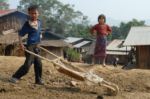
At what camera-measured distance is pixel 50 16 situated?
79.4m

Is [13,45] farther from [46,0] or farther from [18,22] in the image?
[46,0]

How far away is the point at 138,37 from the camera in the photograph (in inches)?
1059

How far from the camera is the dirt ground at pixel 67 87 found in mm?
7262

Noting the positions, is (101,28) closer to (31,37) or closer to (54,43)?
(31,37)

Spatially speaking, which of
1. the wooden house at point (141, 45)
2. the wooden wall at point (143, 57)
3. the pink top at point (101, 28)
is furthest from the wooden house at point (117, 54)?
the pink top at point (101, 28)

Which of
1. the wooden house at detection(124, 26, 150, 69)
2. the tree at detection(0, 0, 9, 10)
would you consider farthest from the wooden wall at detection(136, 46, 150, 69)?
the tree at detection(0, 0, 9, 10)

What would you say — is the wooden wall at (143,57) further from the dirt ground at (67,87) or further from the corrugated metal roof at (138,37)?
the dirt ground at (67,87)

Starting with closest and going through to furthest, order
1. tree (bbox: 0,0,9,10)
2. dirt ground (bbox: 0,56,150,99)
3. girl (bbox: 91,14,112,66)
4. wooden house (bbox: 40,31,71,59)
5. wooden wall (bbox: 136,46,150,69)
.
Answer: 1. dirt ground (bbox: 0,56,150,99)
2. girl (bbox: 91,14,112,66)
3. wooden wall (bbox: 136,46,150,69)
4. wooden house (bbox: 40,31,71,59)
5. tree (bbox: 0,0,9,10)

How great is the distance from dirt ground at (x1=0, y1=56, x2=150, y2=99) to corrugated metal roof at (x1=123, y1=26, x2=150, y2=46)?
15621mm

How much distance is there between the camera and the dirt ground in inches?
286

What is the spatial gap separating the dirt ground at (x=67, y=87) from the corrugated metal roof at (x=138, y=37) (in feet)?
51.2

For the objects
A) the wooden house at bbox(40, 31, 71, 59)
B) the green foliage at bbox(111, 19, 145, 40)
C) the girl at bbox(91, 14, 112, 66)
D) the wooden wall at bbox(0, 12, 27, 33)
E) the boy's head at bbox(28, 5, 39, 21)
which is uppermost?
→ the boy's head at bbox(28, 5, 39, 21)

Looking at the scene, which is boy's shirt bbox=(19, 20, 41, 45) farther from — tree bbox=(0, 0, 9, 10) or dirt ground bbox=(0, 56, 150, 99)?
tree bbox=(0, 0, 9, 10)

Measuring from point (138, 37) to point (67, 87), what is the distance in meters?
19.3
